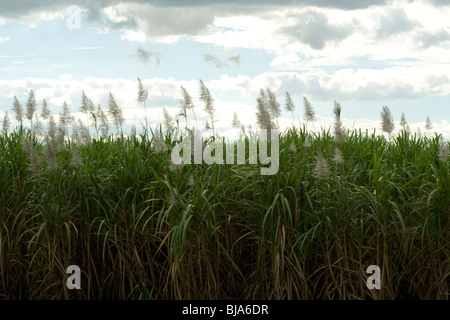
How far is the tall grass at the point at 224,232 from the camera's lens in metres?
4.64

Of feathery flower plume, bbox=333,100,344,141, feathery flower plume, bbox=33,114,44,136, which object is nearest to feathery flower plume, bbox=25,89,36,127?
feathery flower plume, bbox=33,114,44,136

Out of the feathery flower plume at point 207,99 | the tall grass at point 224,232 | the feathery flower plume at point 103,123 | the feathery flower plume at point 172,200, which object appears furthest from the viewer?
the feathery flower plume at point 103,123

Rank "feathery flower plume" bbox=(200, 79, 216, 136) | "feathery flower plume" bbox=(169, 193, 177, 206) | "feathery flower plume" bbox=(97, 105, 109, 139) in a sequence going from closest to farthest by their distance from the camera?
1. "feathery flower plume" bbox=(169, 193, 177, 206)
2. "feathery flower plume" bbox=(200, 79, 216, 136)
3. "feathery flower plume" bbox=(97, 105, 109, 139)

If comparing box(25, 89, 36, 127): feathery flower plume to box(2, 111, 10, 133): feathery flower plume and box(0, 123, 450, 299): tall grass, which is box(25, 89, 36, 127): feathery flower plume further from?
box(0, 123, 450, 299): tall grass

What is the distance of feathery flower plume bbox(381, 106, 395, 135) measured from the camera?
23.6 ft

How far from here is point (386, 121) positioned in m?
7.23

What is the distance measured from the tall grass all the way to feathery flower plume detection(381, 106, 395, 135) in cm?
158

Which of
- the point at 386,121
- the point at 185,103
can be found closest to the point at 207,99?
the point at 185,103

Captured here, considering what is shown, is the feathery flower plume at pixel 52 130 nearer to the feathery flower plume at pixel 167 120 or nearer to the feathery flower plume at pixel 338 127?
the feathery flower plume at pixel 167 120

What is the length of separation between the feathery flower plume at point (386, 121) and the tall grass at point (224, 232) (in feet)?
5.20

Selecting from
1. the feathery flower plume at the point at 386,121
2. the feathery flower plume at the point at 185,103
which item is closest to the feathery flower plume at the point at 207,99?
the feathery flower plume at the point at 185,103

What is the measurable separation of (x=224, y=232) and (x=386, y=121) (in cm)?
348

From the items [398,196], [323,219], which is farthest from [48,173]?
[398,196]
